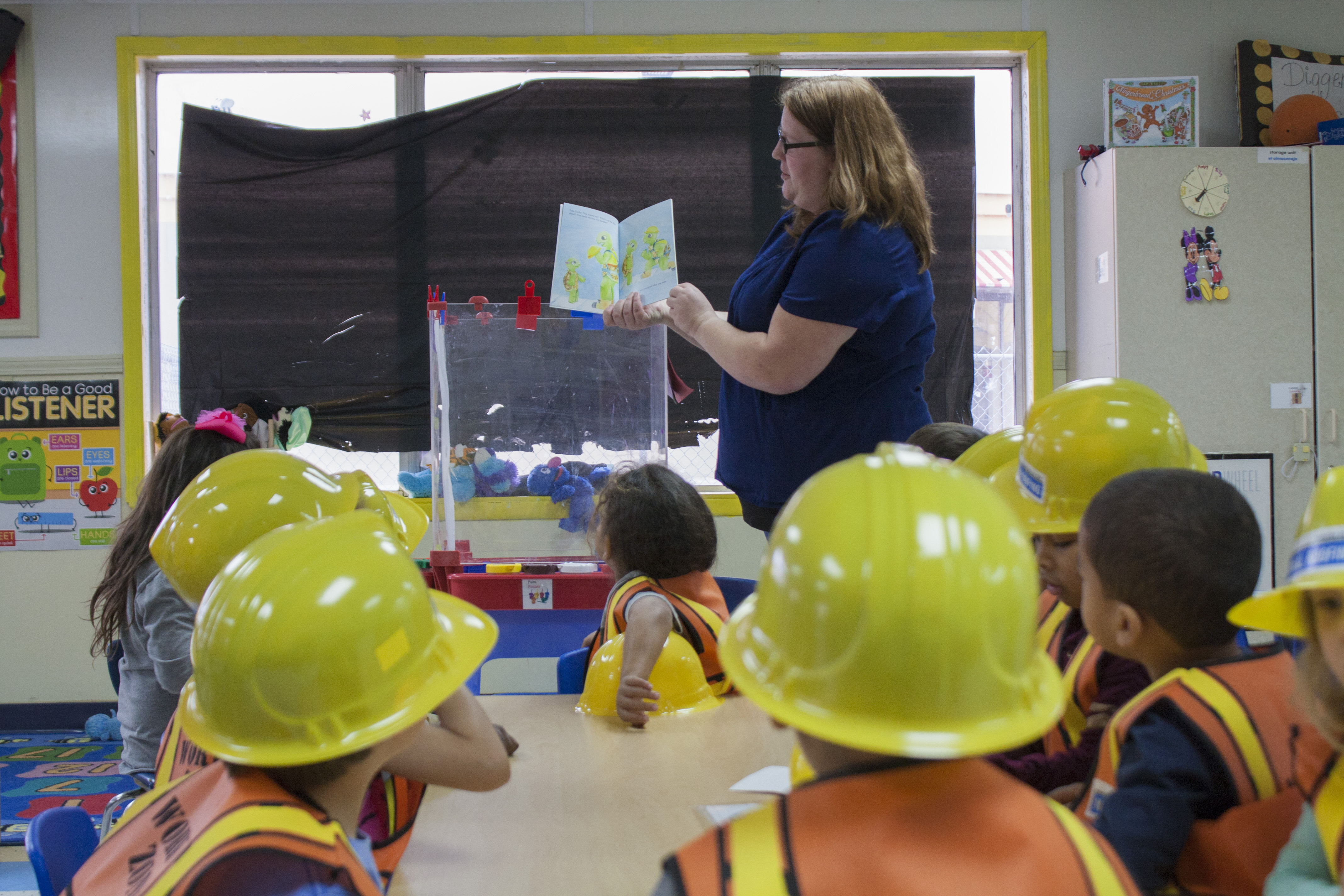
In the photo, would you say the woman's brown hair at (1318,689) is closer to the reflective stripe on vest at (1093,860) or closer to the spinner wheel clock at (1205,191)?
the reflective stripe on vest at (1093,860)

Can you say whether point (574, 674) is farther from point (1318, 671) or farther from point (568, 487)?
point (1318, 671)

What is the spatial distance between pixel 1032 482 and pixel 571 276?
144cm

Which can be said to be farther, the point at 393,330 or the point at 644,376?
the point at 393,330

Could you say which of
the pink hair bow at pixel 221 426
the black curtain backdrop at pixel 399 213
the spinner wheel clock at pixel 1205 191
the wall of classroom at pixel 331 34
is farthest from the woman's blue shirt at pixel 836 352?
the spinner wheel clock at pixel 1205 191

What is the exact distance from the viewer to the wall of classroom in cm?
426

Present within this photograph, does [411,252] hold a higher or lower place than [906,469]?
higher

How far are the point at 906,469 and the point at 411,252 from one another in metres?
4.02

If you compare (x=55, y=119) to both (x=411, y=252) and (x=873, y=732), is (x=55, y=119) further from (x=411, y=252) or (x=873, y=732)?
(x=873, y=732)

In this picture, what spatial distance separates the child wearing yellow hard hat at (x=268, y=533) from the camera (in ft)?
3.79

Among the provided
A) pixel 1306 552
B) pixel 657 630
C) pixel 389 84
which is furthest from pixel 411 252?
pixel 1306 552

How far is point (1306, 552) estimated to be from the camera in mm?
887

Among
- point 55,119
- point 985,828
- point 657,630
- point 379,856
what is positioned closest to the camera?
point 985,828

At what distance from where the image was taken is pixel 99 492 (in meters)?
4.28

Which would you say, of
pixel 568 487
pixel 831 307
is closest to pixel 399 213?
pixel 568 487
